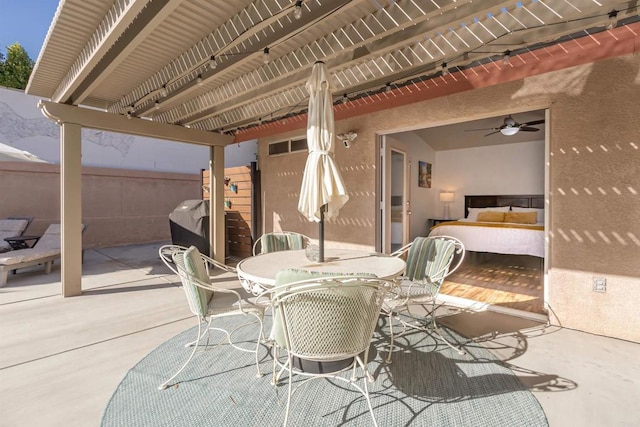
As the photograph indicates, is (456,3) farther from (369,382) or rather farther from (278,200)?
(278,200)

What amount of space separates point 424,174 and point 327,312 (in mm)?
7858

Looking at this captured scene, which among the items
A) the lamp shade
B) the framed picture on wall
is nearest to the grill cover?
the framed picture on wall

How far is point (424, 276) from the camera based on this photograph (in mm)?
3125

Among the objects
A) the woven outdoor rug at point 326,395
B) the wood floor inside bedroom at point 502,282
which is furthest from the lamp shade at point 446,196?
the woven outdoor rug at point 326,395

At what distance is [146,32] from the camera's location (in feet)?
8.63

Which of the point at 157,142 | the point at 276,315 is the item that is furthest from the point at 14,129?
the point at 276,315

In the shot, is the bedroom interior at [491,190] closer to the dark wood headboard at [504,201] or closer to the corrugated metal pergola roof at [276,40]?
the dark wood headboard at [504,201]

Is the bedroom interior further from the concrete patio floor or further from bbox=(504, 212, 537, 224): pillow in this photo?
the concrete patio floor

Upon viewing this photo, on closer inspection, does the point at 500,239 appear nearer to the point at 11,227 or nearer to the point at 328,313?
the point at 328,313

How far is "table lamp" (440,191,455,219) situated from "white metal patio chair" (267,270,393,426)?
798cm

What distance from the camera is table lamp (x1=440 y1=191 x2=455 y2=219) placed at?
8.94m

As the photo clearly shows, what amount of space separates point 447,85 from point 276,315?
3.52 metres

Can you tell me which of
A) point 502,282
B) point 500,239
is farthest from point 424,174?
point 502,282

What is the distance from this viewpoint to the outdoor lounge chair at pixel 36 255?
16.1 ft
